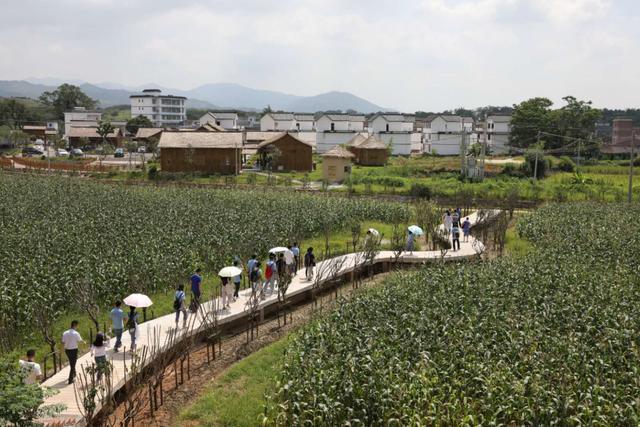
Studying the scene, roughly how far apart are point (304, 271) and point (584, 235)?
12835mm

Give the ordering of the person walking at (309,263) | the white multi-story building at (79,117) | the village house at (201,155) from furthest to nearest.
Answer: the white multi-story building at (79,117)
the village house at (201,155)
the person walking at (309,263)

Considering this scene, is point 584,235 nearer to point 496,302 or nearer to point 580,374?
point 496,302

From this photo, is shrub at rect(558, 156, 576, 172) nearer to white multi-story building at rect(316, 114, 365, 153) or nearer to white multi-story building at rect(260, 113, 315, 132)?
white multi-story building at rect(316, 114, 365, 153)

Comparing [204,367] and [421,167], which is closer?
[204,367]

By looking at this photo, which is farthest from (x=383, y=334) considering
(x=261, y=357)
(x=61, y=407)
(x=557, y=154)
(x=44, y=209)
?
(x=557, y=154)

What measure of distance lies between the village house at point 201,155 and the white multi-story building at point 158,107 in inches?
3333

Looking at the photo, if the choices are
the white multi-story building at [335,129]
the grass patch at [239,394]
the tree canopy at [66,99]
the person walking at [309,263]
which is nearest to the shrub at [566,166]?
the white multi-story building at [335,129]

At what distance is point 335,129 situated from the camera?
96938mm

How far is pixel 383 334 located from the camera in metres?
15.8

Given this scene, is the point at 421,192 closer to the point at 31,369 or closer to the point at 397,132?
the point at 31,369

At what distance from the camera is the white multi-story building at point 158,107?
469ft

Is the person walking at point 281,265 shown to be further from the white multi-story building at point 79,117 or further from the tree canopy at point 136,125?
the white multi-story building at point 79,117

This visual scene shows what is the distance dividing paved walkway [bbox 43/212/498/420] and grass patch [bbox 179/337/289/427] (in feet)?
6.02

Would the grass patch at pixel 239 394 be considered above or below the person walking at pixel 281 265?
below
